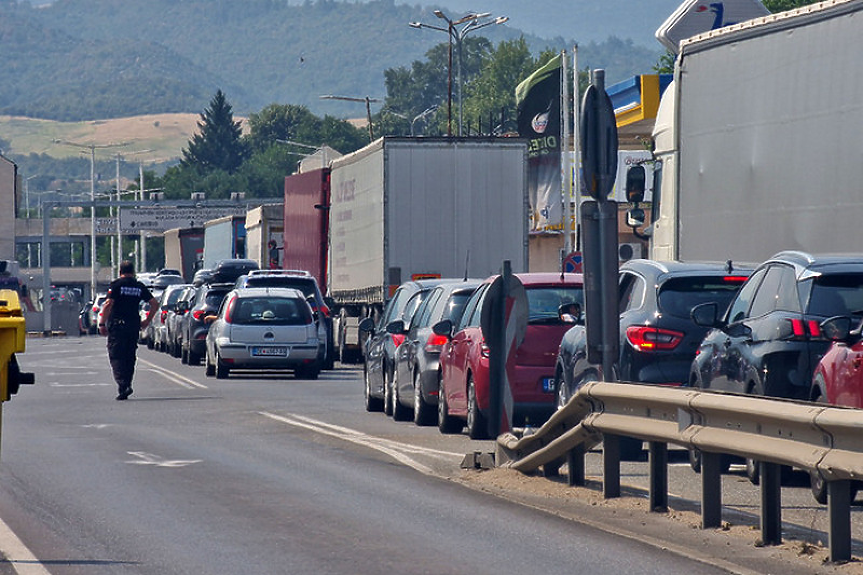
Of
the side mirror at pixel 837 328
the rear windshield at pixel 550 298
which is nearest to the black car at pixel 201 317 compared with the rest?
the rear windshield at pixel 550 298

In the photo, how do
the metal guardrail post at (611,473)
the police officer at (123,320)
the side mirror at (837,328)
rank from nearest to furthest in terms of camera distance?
1. the side mirror at (837,328)
2. the metal guardrail post at (611,473)
3. the police officer at (123,320)

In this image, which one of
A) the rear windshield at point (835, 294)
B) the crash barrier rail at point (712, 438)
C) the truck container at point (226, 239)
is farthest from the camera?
the truck container at point (226, 239)

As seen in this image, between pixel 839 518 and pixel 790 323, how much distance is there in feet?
12.2

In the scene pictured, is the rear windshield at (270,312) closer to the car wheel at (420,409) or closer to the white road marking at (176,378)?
the white road marking at (176,378)

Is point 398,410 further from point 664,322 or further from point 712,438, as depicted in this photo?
point 712,438

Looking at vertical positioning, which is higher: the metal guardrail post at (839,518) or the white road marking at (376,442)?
the metal guardrail post at (839,518)

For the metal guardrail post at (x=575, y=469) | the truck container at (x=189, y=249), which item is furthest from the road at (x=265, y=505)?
the truck container at (x=189, y=249)

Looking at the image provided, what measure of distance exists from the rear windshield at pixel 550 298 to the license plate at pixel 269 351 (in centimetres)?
1381

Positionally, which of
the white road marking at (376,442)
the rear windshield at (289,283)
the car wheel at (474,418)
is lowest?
the white road marking at (376,442)

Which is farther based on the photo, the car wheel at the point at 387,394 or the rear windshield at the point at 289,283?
the rear windshield at the point at 289,283

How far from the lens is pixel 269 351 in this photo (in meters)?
30.4

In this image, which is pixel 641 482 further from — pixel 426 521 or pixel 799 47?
pixel 799 47

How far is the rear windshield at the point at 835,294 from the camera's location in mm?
12172

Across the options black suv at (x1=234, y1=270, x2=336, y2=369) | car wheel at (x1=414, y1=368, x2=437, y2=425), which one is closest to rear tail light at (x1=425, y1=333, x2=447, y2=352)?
car wheel at (x1=414, y1=368, x2=437, y2=425)
